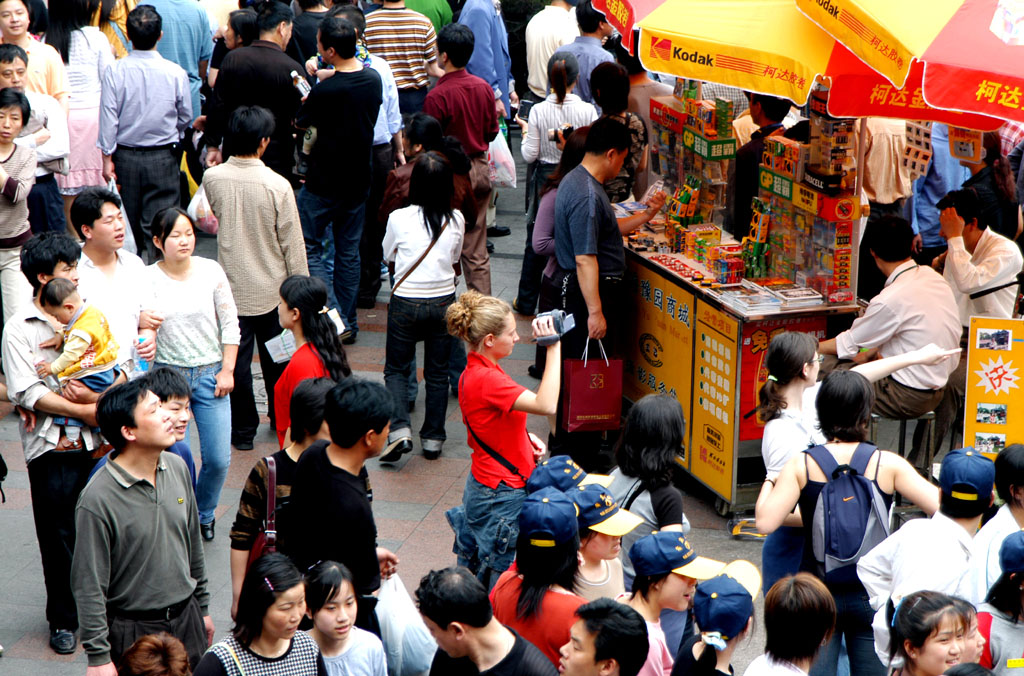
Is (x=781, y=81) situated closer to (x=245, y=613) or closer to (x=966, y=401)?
(x=966, y=401)

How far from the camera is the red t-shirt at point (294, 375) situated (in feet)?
17.8

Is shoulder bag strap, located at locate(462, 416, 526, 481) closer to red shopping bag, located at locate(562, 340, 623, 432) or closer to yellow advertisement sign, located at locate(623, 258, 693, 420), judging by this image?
red shopping bag, located at locate(562, 340, 623, 432)

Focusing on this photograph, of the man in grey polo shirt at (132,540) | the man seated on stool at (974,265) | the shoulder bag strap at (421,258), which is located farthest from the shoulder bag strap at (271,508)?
the man seated on stool at (974,265)

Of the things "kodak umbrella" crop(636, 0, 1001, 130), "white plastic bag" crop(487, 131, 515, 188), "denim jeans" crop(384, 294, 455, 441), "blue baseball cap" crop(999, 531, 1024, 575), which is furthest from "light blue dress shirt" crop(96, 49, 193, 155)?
"blue baseball cap" crop(999, 531, 1024, 575)

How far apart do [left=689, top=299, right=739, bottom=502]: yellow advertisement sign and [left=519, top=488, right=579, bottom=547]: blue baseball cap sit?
298 centimetres

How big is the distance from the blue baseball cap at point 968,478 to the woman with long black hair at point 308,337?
2.72 metres

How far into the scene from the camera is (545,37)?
461 inches

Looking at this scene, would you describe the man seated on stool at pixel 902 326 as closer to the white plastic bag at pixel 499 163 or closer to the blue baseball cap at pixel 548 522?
the blue baseball cap at pixel 548 522

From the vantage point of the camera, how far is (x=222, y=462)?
6.20m

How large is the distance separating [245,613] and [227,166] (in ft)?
13.0

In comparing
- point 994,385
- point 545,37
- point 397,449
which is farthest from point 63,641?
point 545,37

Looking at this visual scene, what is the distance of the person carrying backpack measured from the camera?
4340mm

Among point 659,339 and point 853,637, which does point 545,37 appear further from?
point 853,637

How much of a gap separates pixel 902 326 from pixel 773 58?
65.7 inches
